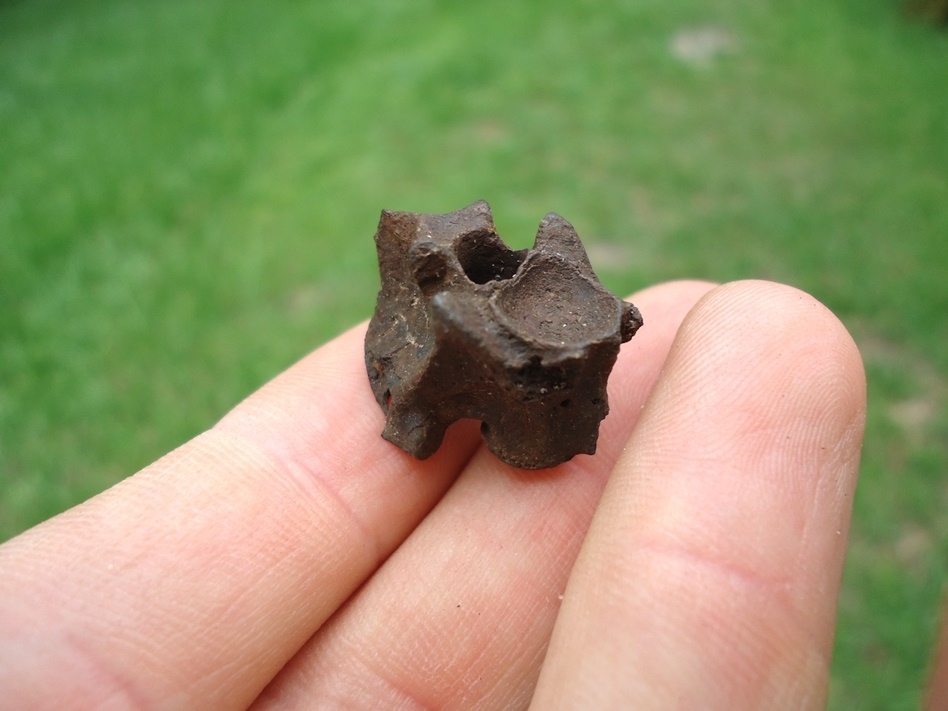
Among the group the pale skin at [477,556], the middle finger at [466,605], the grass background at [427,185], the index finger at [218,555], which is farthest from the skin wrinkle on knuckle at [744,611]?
the grass background at [427,185]

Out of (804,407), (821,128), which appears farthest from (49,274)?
(821,128)

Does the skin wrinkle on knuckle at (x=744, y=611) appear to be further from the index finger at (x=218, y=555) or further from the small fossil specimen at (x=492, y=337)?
the index finger at (x=218, y=555)

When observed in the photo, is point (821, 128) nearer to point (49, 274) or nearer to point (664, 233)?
point (664, 233)

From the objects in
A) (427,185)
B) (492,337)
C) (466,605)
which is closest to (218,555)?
(466,605)

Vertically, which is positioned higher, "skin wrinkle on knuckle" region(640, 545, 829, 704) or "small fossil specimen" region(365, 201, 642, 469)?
"small fossil specimen" region(365, 201, 642, 469)

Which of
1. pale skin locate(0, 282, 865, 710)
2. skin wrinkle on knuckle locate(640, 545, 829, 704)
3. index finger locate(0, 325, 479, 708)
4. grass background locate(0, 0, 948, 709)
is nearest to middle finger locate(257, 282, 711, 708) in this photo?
pale skin locate(0, 282, 865, 710)

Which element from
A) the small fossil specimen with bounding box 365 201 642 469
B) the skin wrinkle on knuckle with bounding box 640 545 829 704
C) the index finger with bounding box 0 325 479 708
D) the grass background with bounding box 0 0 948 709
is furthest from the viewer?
the grass background with bounding box 0 0 948 709

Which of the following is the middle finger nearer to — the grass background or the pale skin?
the pale skin
